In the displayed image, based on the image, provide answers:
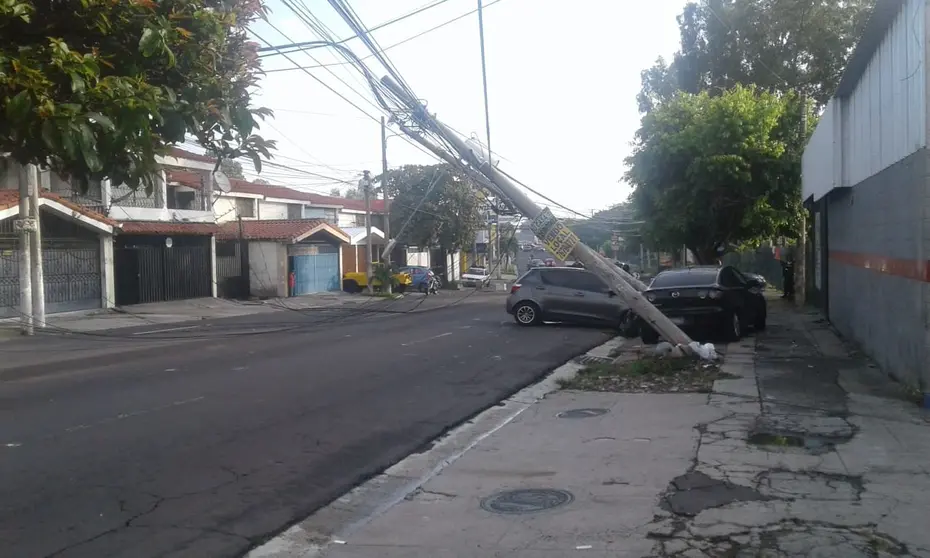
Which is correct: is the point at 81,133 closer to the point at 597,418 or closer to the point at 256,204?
the point at 597,418

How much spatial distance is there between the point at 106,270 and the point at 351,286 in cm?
1653

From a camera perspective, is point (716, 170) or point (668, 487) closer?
point (668, 487)

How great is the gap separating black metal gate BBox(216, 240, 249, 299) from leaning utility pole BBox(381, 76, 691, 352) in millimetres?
24536

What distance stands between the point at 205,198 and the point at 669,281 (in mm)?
24363

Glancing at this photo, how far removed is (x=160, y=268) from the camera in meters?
33.2

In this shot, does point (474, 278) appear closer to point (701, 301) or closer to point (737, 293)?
point (737, 293)

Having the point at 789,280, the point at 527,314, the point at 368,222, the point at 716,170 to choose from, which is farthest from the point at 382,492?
the point at 368,222

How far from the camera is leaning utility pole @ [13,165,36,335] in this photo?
22.5 meters

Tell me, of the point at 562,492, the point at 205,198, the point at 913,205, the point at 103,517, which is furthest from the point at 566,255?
the point at 205,198

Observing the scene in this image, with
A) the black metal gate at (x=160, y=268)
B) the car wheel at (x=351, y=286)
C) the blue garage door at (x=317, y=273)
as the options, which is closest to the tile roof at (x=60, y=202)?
the black metal gate at (x=160, y=268)

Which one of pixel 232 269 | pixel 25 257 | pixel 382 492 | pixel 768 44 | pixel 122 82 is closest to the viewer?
pixel 122 82

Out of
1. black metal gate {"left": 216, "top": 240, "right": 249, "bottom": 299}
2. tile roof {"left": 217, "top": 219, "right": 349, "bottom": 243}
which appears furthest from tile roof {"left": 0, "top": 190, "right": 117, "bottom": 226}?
tile roof {"left": 217, "top": 219, "right": 349, "bottom": 243}

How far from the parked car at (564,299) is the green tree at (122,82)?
16.1 metres

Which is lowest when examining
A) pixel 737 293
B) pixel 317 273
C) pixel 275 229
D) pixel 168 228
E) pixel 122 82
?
pixel 737 293
